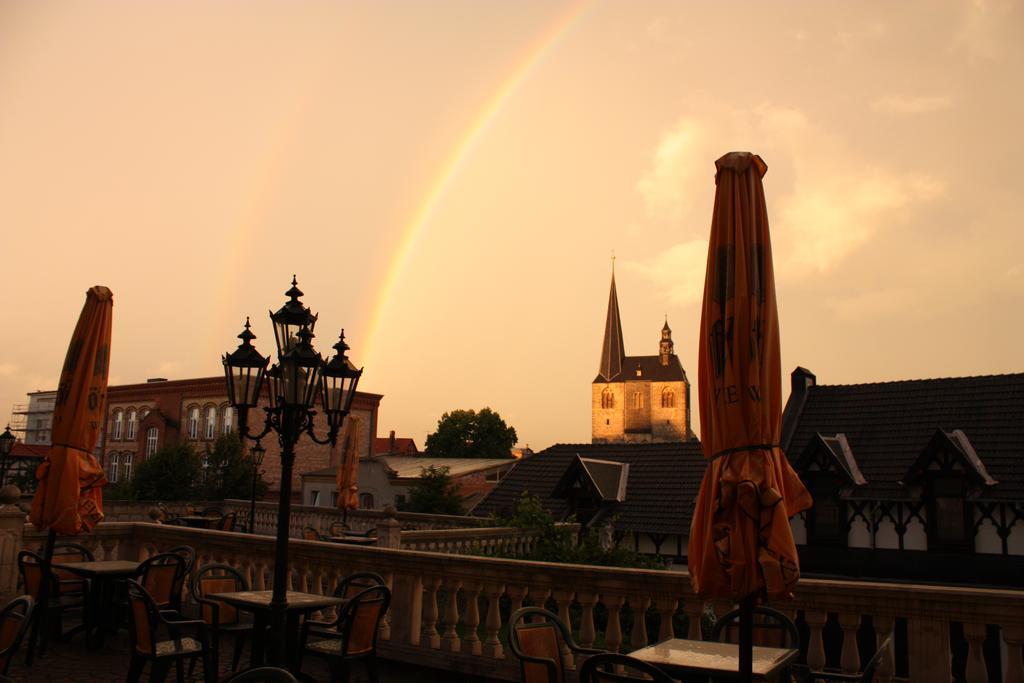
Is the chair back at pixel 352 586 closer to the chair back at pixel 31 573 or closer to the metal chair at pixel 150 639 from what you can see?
the metal chair at pixel 150 639

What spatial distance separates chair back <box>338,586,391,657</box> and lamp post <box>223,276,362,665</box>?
1.83 feet

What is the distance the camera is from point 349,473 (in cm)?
2189

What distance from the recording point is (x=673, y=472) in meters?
28.5

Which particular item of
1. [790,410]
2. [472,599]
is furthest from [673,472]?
[472,599]

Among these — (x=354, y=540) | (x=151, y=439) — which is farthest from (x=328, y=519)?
(x=151, y=439)

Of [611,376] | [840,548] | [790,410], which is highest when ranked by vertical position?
[611,376]

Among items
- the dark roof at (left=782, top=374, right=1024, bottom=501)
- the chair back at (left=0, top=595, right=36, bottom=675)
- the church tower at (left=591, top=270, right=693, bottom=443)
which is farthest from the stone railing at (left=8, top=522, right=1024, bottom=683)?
the church tower at (left=591, top=270, right=693, bottom=443)

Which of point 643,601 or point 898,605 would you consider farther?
point 643,601

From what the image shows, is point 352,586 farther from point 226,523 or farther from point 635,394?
point 635,394

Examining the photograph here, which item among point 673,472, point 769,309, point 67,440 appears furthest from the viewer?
point 673,472

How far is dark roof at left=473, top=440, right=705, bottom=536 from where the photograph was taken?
86.5 feet

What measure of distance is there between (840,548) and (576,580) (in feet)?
60.2

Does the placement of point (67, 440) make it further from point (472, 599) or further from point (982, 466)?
point (982, 466)

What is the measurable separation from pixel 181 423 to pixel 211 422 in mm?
3091
